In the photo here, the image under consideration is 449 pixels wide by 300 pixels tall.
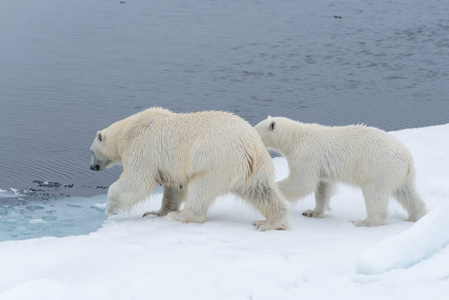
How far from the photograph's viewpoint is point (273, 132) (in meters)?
6.93

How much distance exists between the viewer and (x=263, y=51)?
15.7 meters

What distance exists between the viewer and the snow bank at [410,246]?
13.4ft

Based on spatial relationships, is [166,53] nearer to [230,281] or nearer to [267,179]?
[267,179]

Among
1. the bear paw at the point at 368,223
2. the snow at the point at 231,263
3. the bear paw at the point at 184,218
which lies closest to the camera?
the snow at the point at 231,263

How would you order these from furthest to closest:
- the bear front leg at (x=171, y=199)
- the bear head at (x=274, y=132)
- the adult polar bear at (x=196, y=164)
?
the bear head at (x=274, y=132) → the bear front leg at (x=171, y=199) → the adult polar bear at (x=196, y=164)

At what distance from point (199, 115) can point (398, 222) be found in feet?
7.25

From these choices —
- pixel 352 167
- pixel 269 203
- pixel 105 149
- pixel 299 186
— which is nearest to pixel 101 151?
pixel 105 149

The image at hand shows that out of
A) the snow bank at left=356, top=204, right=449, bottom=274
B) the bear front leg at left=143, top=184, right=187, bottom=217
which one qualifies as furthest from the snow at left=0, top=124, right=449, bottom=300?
the bear front leg at left=143, top=184, right=187, bottom=217

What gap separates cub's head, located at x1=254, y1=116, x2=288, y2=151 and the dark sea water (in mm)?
2529

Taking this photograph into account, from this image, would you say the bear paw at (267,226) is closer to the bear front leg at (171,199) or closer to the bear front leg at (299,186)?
the bear front leg at (299,186)

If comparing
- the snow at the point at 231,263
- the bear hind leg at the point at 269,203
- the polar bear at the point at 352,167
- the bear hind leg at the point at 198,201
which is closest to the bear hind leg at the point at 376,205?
the polar bear at the point at 352,167

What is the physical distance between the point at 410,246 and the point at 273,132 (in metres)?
2.89

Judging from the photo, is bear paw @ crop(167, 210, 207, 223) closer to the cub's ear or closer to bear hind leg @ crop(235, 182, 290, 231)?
bear hind leg @ crop(235, 182, 290, 231)

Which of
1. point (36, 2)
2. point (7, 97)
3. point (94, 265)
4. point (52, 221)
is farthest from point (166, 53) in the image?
point (94, 265)
